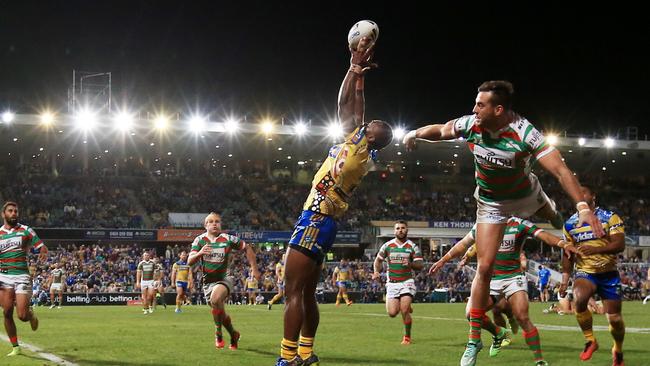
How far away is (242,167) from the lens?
65562mm

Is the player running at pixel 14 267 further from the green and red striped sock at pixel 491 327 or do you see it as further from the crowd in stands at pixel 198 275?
the crowd in stands at pixel 198 275

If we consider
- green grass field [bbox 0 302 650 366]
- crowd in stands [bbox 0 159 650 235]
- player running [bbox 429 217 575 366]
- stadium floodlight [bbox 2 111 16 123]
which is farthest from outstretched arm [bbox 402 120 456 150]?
crowd in stands [bbox 0 159 650 235]

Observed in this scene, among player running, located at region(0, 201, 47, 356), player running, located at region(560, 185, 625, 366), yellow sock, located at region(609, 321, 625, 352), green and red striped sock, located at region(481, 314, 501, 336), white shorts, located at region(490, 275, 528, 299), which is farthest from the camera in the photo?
player running, located at region(0, 201, 47, 356)

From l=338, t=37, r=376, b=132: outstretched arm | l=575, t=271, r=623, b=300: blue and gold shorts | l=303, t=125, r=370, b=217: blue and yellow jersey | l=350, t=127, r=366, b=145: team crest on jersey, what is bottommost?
l=575, t=271, r=623, b=300: blue and gold shorts

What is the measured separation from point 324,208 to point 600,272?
505 cm

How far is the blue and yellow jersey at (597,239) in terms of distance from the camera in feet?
35.4

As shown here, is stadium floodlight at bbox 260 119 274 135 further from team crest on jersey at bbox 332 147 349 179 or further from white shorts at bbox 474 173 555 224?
team crest on jersey at bbox 332 147 349 179

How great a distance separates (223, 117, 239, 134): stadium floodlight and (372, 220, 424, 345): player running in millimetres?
36951

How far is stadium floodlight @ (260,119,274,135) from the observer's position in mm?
53031

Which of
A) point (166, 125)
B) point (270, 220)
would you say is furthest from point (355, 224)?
point (166, 125)

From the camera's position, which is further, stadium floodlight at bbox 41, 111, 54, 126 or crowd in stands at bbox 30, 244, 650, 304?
stadium floodlight at bbox 41, 111, 54, 126

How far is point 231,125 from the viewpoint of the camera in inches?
2078

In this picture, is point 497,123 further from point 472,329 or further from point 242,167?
point 242,167

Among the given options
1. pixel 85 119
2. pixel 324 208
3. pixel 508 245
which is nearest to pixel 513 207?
pixel 324 208
